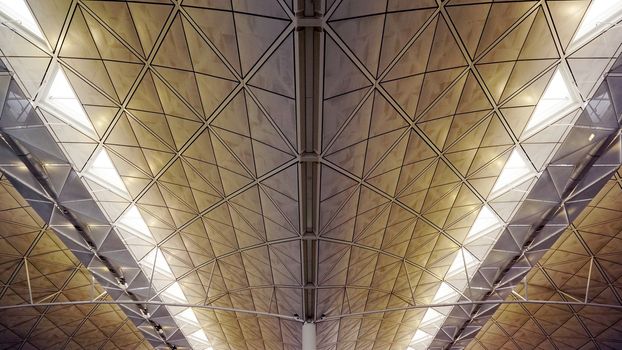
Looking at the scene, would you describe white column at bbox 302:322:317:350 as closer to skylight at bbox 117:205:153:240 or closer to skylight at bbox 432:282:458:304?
skylight at bbox 432:282:458:304

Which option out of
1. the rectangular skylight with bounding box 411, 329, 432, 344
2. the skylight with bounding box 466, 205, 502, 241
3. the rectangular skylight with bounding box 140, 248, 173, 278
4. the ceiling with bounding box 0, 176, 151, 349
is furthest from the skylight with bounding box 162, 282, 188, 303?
the rectangular skylight with bounding box 411, 329, 432, 344

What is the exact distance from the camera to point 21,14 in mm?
16281

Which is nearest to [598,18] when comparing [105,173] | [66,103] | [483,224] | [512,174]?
[512,174]

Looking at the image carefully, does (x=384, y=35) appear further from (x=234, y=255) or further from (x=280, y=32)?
(x=234, y=255)

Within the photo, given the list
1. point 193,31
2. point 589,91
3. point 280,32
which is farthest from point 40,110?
point 589,91

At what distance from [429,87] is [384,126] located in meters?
2.78

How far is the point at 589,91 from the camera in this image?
1888 cm

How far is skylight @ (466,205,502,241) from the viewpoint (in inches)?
1061

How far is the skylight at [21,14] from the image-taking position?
1614 cm

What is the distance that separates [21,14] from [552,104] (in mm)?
25305

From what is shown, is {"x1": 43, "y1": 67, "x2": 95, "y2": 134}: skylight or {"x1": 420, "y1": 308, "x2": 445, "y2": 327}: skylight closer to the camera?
{"x1": 43, "y1": 67, "x2": 95, "y2": 134}: skylight

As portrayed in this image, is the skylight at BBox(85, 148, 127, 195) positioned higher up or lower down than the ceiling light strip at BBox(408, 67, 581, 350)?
higher up

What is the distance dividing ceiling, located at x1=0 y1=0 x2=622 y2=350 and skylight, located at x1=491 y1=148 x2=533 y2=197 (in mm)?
157

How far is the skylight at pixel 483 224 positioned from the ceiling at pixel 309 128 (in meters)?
0.16
